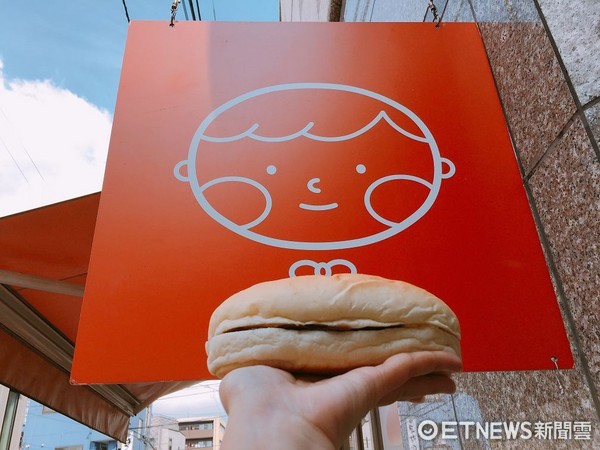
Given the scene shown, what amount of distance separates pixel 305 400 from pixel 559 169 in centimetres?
120

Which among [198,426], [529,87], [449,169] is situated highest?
[198,426]

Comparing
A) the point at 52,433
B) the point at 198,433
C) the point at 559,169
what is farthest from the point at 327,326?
the point at 198,433

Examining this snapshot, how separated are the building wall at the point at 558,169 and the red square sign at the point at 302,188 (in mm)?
82

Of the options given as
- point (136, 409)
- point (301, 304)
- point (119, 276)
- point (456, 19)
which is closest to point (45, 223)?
point (119, 276)

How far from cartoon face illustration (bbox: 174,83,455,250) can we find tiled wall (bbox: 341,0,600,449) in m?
0.36

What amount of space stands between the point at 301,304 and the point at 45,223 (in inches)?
104

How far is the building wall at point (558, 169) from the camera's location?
1299mm

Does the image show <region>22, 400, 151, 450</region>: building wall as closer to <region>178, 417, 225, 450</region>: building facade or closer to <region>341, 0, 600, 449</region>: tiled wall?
<region>341, 0, 600, 449</region>: tiled wall

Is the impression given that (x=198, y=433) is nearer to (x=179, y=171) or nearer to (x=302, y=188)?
(x=179, y=171)

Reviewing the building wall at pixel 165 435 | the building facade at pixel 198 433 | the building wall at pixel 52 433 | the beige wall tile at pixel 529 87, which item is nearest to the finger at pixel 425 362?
the beige wall tile at pixel 529 87

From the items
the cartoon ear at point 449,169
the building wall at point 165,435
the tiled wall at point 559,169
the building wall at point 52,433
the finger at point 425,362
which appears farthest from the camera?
the building wall at point 165,435

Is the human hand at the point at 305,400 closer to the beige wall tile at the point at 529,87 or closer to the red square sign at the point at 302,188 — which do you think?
the red square sign at the point at 302,188

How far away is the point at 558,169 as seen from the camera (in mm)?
1460

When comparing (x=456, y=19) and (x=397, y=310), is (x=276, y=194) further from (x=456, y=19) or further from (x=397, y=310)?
(x=456, y=19)
